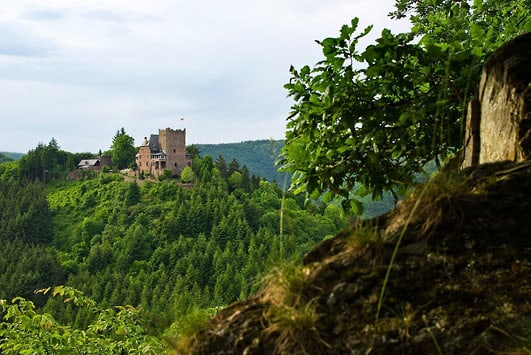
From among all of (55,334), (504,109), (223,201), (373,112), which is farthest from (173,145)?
(504,109)

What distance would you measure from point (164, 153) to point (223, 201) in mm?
16930

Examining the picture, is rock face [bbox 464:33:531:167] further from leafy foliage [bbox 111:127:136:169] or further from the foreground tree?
leafy foliage [bbox 111:127:136:169]

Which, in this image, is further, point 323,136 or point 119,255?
point 119,255

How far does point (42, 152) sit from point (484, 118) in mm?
178707

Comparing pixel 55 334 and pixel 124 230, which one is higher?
pixel 55 334

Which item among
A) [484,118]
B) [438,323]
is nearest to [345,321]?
[438,323]

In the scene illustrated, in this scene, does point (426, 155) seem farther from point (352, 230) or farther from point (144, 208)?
point (144, 208)

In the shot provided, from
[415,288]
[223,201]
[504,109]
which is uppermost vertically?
[504,109]

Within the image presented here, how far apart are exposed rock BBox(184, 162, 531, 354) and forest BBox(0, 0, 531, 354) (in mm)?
179

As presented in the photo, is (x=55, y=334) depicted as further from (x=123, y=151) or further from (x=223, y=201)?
(x=123, y=151)

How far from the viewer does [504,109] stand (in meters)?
3.79

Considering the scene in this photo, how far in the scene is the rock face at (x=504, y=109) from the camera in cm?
362

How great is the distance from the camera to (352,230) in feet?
9.90

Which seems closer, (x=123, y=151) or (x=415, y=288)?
(x=415, y=288)
